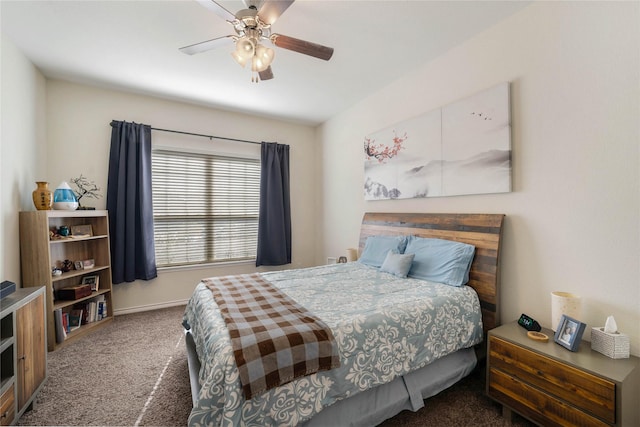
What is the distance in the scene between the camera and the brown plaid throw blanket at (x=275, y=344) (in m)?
1.21

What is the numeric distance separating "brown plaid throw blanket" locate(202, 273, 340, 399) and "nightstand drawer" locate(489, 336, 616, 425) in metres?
1.11

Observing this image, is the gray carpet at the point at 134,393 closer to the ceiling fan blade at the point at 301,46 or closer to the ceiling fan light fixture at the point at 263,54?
the ceiling fan light fixture at the point at 263,54

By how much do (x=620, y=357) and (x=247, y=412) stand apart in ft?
6.38

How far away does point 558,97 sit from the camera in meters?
1.83

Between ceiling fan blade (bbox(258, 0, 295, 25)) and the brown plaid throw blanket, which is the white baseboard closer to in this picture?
the brown plaid throw blanket

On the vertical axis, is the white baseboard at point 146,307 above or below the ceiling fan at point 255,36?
below

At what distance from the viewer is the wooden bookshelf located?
245cm

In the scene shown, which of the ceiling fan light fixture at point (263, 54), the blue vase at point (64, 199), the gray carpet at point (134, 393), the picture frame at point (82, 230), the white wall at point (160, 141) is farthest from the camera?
the white wall at point (160, 141)

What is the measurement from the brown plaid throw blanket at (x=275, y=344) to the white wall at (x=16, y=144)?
2.12 m

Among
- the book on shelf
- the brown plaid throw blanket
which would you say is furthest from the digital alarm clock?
the book on shelf

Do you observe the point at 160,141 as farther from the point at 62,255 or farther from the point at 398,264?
the point at 398,264

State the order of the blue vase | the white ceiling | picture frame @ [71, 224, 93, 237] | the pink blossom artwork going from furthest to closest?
picture frame @ [71, 224, 93, 237]
the blue vase
the pink blossom artwork
the white ceiling

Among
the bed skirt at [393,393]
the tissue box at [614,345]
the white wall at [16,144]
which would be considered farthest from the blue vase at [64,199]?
the tissue box at [614,345]

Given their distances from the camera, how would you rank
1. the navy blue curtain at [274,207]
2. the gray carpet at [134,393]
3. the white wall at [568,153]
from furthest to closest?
the navy blue curtain at [274,207] → the gray carpet at [134,393] → the white wall at [568,153]
